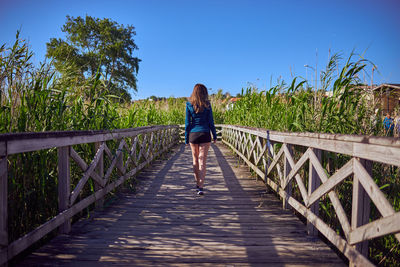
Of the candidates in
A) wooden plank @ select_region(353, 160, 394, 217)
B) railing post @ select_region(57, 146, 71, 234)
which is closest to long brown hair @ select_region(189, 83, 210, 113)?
railing post @ select_region(57, 146, 71, 234)

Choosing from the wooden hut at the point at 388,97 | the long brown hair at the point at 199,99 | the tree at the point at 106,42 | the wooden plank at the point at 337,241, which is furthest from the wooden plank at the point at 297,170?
the tree at the point at 106,42

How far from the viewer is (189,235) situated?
2.68 metres

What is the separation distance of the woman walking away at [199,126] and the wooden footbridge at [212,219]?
1.77ft

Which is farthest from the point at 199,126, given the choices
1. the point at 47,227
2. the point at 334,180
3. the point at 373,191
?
the point at 373,191

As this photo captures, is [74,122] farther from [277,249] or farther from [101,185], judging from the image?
[277,249]

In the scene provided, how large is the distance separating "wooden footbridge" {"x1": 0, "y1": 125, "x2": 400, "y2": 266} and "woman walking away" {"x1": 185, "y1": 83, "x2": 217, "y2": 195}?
1.77 ft

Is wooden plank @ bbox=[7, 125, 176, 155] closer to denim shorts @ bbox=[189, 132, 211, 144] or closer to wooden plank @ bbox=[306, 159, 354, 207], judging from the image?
denim shorts @ bbox=[189, 132, 211, 144]

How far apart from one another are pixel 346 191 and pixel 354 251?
1.12 metres

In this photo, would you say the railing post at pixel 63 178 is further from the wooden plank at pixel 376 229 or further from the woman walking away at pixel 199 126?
the wooden plank at pixel 376 229

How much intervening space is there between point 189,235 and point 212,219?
0.55 meters

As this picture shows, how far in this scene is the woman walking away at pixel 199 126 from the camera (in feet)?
13.8

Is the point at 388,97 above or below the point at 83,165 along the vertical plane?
above

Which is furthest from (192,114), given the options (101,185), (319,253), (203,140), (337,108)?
(319,253)

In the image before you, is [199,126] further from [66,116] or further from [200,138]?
[66,116]
